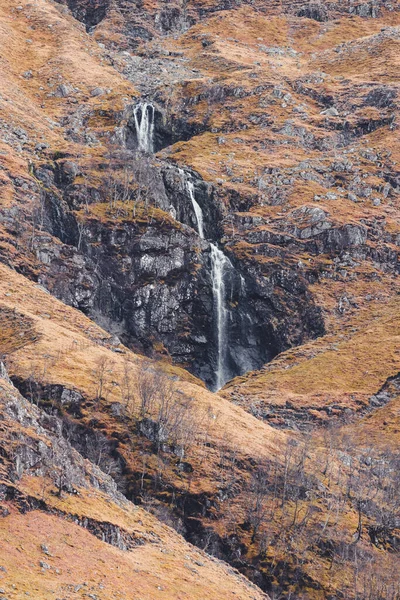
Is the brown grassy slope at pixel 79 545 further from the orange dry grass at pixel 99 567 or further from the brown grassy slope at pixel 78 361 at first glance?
the brown grassy slope at pixel 78 361

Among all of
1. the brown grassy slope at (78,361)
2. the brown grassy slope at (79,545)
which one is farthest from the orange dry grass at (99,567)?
the brown grassy slope at (78,361)

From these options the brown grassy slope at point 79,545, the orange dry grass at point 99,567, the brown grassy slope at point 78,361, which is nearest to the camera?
the orange dry grass at point 99,567

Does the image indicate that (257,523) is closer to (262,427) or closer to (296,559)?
(296,559)

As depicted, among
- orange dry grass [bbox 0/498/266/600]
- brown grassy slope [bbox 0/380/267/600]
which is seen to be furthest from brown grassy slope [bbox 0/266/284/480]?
orange dry grass [bbox 0/498/266/600]

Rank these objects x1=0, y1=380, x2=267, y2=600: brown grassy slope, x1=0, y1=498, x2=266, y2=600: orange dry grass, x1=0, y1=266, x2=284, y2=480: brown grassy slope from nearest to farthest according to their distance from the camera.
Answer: x1=0, y1=498, x2=266, y2=600: orange dry grass < x1=0, y1=380, x2=267, y2=600: brown grassy slope < x1=0, y1=266, x2=284, y2=480: brown grassy slope

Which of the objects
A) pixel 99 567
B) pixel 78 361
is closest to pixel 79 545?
pixel 99 567

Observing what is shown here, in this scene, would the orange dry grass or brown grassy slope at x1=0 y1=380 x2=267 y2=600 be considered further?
brown grassy slope at x1=0 y1=380 x2=267 y2=600

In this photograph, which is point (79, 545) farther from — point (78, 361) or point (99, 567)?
point (78, 361)

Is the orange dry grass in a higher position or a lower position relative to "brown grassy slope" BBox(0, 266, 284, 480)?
higher

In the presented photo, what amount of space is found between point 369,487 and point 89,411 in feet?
149

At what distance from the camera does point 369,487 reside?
508 ft

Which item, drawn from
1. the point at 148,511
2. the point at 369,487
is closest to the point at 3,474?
the point at 148,511

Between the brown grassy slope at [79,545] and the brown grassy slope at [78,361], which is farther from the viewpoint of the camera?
the brown grassy slope at [78,361]

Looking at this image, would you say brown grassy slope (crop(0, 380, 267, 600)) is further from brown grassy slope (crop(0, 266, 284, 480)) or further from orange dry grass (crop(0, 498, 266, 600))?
brown grassy slope (crop(0, 266, 284, 480))
